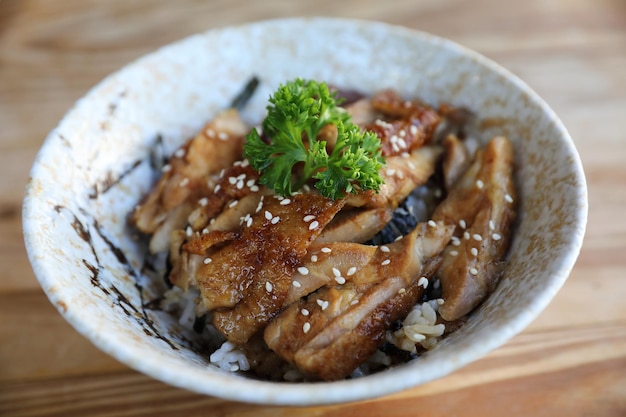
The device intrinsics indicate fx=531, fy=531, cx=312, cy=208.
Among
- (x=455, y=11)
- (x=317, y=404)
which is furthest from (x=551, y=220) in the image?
(x=455, y=11)

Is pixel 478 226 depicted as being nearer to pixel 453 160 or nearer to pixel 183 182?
pixel 453 160

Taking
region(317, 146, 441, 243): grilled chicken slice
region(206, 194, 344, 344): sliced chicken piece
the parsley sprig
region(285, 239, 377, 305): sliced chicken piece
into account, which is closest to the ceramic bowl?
region(206, 194, 344, 344): sliced chicken piece

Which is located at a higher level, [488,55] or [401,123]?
[488,55]

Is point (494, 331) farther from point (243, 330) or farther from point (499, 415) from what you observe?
point (243, 330)

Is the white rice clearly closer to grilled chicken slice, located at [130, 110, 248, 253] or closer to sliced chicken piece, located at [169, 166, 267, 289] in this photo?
sliced chicken piece, located at [169, 166, 267, 289]

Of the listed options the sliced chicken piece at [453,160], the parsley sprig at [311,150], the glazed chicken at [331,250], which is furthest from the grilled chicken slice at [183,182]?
the sliced chicken piece at [453,160]

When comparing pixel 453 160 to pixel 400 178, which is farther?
pixel 453 160

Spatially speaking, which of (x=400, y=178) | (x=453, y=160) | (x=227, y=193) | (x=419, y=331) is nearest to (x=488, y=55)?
(x=453, y=160)
